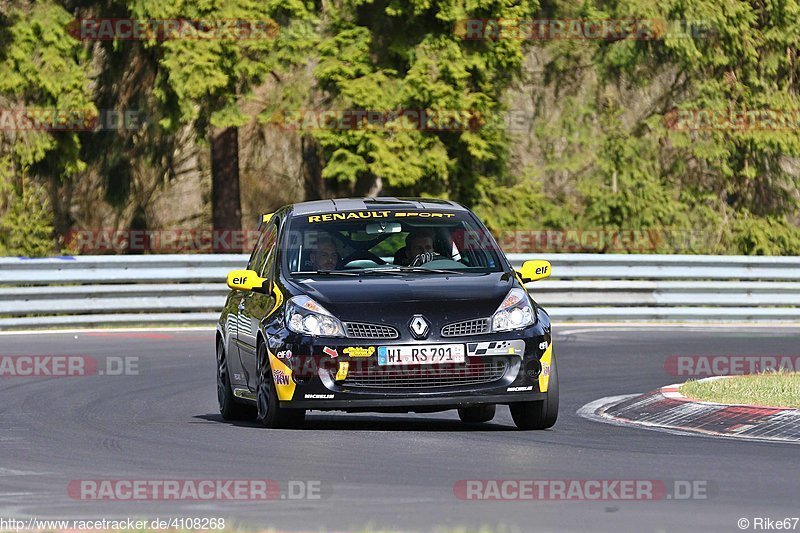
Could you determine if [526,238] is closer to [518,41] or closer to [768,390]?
[518,41]

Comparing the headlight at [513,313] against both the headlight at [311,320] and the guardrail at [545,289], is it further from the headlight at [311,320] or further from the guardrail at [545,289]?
the guardrail at [545,289]

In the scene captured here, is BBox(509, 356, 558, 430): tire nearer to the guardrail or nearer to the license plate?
the license plate

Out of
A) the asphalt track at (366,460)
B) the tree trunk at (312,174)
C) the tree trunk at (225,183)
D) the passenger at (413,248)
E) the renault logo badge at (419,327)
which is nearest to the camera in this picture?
the asphalt track at (366,460)

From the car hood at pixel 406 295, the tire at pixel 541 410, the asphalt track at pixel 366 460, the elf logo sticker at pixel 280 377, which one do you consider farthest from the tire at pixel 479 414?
the elf logo sticker at pixel 280 377

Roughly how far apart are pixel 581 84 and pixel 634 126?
1.46 meters

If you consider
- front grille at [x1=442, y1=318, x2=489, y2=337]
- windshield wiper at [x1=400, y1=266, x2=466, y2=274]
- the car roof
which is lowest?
front grille at [x1=442, y1=318, x2=489, y2=337]

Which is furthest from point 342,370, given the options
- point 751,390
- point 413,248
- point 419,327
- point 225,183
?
point 225,183

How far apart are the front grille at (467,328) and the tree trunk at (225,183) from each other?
75.6 ft

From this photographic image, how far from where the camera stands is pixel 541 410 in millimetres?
11391

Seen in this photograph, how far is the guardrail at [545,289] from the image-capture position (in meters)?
22.3

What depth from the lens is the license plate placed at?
10.9 metres

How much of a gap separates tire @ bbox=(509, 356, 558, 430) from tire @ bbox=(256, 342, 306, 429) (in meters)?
1.45

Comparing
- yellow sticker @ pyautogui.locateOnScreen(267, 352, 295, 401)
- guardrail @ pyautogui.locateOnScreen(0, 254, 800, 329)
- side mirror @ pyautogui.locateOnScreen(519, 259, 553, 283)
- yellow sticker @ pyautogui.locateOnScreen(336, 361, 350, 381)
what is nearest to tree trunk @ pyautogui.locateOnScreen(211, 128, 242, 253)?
guardrail @ pyautogui.locateOnScreen(0, 254, 800, 329)

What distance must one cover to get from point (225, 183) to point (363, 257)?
22232 millimetres
